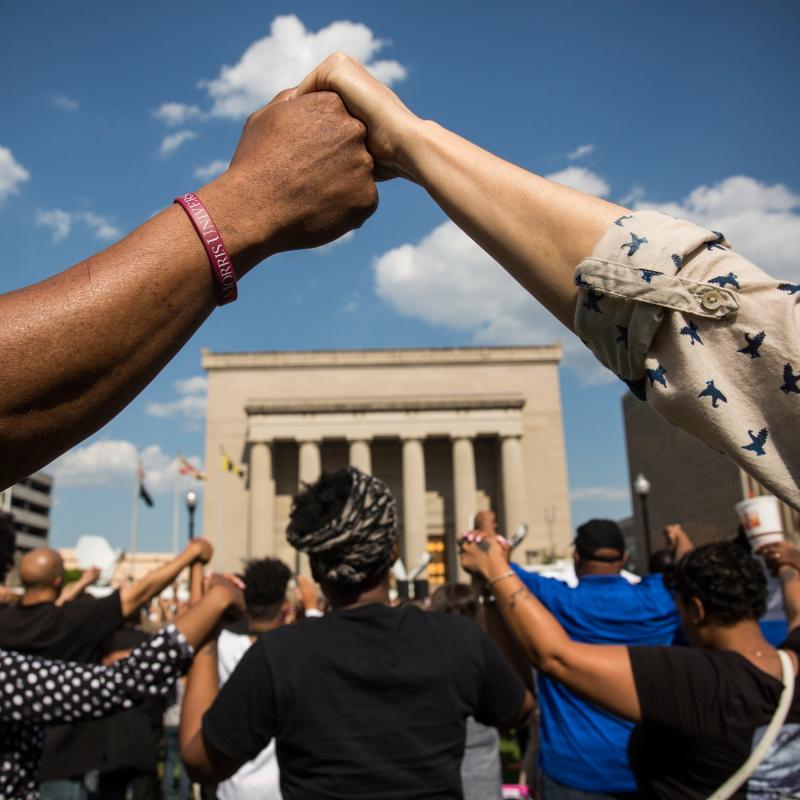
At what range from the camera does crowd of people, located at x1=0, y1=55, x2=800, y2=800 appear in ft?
4.44

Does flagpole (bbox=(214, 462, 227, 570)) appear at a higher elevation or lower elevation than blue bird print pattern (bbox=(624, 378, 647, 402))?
higher

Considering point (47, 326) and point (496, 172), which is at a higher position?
point (496, 172)

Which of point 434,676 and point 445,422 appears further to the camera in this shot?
point 445,422

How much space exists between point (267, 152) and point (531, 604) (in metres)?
2.16

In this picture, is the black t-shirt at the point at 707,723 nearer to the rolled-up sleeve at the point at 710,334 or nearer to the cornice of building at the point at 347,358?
the rolled-up sleeve at the point at 710,334

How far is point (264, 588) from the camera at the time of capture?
5.65 metres

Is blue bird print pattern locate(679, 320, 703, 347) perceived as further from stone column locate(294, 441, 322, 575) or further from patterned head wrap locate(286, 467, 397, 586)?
stone column locate(294, 441, 322, 575)

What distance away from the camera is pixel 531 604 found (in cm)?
322

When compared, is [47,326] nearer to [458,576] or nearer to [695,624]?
[695,624]

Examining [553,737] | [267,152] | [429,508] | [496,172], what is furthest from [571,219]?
[429,508]

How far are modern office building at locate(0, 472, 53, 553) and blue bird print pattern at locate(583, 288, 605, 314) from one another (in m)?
117

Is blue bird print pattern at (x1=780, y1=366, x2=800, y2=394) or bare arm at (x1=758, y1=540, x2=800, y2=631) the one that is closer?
blue bird print pattern at (x1=780, y1=366, x2=800, y2=394)

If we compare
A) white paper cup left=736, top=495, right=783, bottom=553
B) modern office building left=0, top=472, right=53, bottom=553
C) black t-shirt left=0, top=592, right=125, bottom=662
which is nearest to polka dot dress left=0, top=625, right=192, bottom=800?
black t-shirt left=0, top=592, right=125, bottom=662

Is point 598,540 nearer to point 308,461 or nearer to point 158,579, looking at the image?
point 158,579
